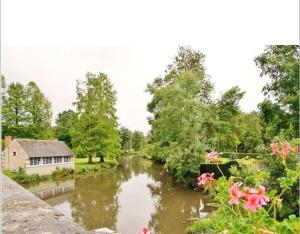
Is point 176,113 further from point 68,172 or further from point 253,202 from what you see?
point 253,202

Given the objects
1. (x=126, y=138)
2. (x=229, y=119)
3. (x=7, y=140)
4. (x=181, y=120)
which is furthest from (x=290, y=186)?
(x=181, y=120)

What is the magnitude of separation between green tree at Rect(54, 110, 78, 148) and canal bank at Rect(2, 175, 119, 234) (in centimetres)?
147

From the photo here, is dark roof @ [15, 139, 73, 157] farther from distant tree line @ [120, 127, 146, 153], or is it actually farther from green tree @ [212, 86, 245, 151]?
green tree @ [212, 86, 245, 151]

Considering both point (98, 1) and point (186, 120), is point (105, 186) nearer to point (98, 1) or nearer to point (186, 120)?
point (186, 120)

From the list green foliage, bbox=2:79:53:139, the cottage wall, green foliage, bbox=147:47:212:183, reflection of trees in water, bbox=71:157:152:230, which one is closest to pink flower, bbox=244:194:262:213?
green foliage, bbox=2:79:53:139

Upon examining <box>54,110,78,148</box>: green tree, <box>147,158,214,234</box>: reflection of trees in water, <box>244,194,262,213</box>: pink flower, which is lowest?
<box>147,158,214,234</box>: reflection of trees in water

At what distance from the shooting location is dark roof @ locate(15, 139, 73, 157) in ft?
16.0

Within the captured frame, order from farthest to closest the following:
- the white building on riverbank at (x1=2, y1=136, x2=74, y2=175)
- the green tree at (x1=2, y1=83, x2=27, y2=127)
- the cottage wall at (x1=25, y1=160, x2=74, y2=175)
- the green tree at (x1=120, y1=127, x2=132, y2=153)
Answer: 1. the cottage wall at (x1=25, y1=160, x2=74, y2=175)
2. the white building on riverbank at (x1=2, y1=136, x2=74, y2=175)
3. the green tree at (x1=120, y1=127, x2=132, y2=153)
4. the green tree at (x1=2, y1=83, x2=27, y2=127)

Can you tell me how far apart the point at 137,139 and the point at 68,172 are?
2281 millimetres

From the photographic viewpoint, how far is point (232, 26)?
2320 mm

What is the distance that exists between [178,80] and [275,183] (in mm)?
3544

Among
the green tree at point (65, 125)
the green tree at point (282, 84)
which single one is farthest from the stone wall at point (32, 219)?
the green tree at point (282, 84)

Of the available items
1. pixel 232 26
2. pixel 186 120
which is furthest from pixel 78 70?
pixel 186 120

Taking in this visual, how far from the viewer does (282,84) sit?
11.8 feet
